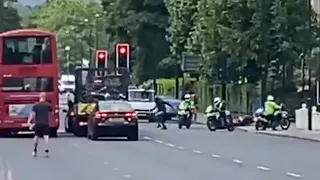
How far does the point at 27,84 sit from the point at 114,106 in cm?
523

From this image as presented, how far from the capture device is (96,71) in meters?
50.9

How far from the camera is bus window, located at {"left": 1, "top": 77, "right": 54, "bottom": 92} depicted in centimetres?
4478

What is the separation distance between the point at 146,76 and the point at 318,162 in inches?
2393

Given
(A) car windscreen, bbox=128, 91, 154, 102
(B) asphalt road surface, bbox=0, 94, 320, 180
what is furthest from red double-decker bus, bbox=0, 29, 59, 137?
(A) car windscreen, bbox=128, 91, 154, 102

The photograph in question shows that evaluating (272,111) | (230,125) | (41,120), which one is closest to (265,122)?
(272,111)

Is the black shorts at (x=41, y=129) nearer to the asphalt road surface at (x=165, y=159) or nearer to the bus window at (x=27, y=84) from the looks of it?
the asphalt road surface at (x=165, y=159)

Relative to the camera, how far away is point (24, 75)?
4475cm

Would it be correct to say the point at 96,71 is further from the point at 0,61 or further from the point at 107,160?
the point at 107,160

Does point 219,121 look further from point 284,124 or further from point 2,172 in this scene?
point 2,172

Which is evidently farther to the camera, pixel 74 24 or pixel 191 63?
pixel 74 24

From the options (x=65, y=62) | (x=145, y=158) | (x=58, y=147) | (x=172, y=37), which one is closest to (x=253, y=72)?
(x=172, y=37)

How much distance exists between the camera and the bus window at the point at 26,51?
44.9 metres

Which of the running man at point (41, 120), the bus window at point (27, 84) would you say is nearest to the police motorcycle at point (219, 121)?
the bus window at point (27, 84)

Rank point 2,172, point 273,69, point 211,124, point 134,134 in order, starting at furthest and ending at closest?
point 273,69, point 211,124, point 134,134, point 2,172
